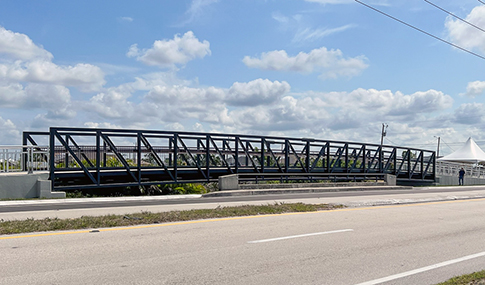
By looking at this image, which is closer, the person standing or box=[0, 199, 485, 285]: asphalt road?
box=[0, 199, 485, 285]: asphalt road

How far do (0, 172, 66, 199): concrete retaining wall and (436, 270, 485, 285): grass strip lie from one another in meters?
15.1

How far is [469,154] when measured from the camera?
55.2 meters

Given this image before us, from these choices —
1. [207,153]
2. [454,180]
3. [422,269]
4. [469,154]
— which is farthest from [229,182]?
[469,154]

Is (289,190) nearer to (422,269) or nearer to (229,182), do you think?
(229,182)

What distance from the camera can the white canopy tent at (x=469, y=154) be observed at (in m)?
53.8

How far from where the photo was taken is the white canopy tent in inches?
2120

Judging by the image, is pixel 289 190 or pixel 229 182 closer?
pixel 229 182

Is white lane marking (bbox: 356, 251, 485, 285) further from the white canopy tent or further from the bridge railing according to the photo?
the white canopy tent

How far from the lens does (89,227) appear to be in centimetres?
912

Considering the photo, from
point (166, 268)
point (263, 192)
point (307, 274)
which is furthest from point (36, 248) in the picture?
point (263, 192)

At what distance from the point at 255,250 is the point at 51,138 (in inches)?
516

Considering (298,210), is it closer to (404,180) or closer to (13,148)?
(13,148)

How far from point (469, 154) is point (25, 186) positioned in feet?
177

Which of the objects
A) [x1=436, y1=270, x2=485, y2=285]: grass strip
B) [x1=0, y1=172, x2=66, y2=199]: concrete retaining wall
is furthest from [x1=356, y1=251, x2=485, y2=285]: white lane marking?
[x1=0, y1=172, x2=66, y2=199]: concrete retaining wall
